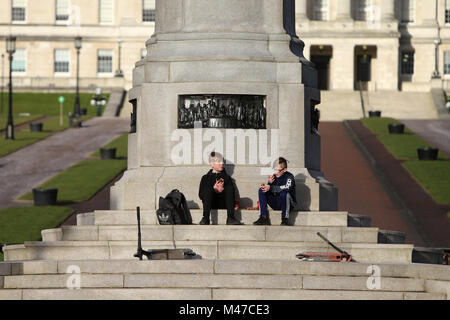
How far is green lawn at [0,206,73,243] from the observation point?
101 ft

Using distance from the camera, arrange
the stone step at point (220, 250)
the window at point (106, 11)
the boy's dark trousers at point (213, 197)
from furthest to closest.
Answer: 1. the window at point (106, 11)
2. the boy's dark trousers at point (213, 197)
3. the stone step at point (220, 250)

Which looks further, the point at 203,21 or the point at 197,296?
the point at 203,21

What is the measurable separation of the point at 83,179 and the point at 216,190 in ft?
68.4

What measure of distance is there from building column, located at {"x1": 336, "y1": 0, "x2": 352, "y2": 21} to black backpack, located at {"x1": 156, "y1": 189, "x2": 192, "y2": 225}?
7617 centimetres

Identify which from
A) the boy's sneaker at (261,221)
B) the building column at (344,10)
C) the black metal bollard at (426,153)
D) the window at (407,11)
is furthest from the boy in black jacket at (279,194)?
the window at (407,11)

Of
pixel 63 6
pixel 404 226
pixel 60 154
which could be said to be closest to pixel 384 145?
pixel 60 154

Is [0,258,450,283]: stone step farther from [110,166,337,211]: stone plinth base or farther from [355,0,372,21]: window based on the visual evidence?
[355,0,372,21]: window

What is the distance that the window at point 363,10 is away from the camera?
98.5m

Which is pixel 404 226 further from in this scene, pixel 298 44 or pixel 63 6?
pixel 63 6

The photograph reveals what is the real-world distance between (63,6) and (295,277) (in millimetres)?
87978

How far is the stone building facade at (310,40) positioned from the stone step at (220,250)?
73.3 metres

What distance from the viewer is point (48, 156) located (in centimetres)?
4941

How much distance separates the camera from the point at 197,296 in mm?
17062

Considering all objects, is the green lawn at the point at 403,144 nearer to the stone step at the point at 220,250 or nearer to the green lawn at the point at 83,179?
the green lawn at the point at 83,179
